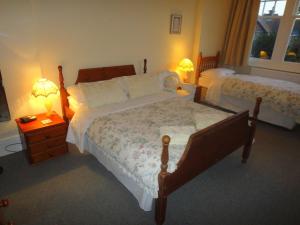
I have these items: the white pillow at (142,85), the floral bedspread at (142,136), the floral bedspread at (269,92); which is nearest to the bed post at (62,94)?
the floral bedspread at (142,136)

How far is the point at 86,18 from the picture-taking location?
279 centimetres

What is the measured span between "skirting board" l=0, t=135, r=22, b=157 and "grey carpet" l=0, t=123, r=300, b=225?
0.10 m

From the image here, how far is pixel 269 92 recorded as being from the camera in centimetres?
359

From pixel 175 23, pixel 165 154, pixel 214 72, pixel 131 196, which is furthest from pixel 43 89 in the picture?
pixel 214 72

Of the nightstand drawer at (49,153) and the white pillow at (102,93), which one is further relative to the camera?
the white pillow at (102,93)

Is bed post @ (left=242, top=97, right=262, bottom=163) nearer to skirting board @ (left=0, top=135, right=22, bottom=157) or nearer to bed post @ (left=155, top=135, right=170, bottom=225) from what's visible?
bed post @ (left=155, top=135, right=170, bottom=225)

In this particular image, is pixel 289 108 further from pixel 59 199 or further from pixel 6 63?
pixel 6 63

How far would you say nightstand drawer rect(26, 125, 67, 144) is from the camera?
234cm

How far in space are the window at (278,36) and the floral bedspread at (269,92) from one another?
0.62 metres

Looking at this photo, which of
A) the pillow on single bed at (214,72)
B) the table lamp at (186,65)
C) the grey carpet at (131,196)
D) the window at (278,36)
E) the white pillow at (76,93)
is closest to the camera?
the grey carpet at (131,196)

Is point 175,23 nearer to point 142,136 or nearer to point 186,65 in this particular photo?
point 186,65

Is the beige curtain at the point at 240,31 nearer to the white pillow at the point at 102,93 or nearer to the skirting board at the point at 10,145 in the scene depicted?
the white pillow at the point at 102,93

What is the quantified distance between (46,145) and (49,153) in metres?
0.12

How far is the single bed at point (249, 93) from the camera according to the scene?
3410mm
